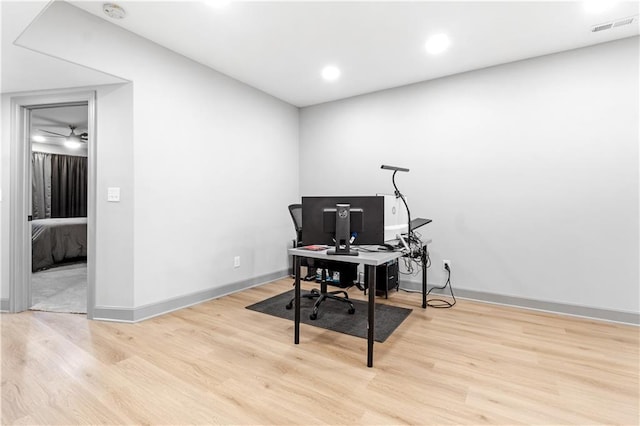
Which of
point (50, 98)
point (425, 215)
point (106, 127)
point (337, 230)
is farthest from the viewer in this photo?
point (425, 215)

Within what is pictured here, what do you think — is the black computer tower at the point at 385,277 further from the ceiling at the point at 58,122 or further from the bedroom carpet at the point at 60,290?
the ceiling at the point at 58,122

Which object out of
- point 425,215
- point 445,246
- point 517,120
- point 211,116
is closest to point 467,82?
point 517,120

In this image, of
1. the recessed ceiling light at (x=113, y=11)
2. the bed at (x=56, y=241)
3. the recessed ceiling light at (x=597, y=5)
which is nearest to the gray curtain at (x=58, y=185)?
the bed at (x=56, y=241)

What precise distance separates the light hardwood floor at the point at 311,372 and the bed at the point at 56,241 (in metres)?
2.36

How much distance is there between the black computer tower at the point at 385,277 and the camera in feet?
11.9

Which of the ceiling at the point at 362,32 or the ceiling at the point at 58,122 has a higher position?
the ceiling at the point at 362,32

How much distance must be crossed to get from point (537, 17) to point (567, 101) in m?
1.01

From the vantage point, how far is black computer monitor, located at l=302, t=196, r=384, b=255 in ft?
7.73

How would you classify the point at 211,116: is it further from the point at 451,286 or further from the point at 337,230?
the point at 451,286

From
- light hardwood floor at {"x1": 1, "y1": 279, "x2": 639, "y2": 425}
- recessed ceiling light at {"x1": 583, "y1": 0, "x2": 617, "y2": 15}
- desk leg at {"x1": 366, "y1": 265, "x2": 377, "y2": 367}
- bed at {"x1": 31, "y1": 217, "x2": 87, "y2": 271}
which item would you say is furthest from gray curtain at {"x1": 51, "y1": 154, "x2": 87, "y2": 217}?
recessed ceiling light at {"x1": 583, "y1": 0, "x2": 617, "y2": 15}

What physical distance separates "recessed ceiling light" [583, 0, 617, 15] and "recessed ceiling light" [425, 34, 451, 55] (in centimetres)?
103

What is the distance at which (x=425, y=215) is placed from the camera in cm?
388

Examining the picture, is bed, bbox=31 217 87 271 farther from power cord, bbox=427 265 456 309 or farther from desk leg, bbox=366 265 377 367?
power cord, bbox=427 265 456 309

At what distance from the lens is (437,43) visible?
2.96m
